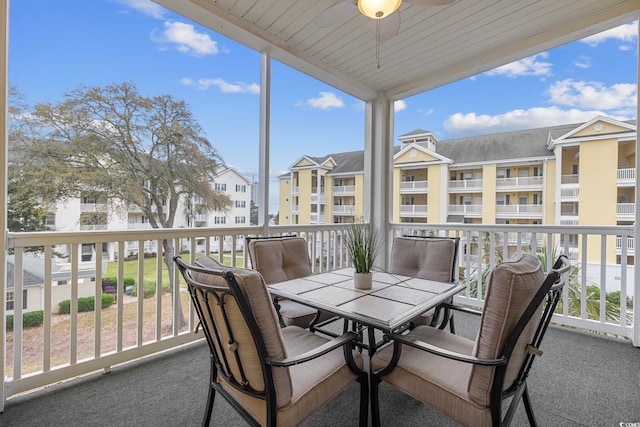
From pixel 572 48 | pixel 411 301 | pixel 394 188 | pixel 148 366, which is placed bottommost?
pixel 148 366

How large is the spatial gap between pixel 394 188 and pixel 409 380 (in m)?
3.16

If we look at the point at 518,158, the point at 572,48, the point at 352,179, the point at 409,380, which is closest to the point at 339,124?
the point at 352,179

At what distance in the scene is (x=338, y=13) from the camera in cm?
203

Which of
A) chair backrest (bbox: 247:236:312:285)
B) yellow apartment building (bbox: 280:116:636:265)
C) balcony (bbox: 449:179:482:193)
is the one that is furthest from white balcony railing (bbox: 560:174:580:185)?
chair backrest (bbox: 247:236:312:285)

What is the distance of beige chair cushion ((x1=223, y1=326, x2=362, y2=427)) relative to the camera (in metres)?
1.11

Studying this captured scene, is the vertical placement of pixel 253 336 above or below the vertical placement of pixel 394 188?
below

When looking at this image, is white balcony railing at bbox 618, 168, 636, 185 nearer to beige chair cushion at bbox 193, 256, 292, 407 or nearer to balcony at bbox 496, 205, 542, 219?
balcony at bbox 496, 205, 542, 219

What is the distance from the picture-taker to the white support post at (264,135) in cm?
299

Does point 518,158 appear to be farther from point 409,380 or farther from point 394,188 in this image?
point 409,380

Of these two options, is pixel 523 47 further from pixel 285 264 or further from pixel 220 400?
pixel 220 400

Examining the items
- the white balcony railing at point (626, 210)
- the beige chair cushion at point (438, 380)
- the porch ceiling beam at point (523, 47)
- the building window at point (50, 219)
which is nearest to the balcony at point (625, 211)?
the white balcony railing at point (626, 210)

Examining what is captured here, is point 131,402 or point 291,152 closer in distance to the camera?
point 131,402

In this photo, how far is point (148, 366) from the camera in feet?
7.26

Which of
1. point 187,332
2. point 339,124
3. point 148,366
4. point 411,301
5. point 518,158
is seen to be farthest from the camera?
point 339,124
